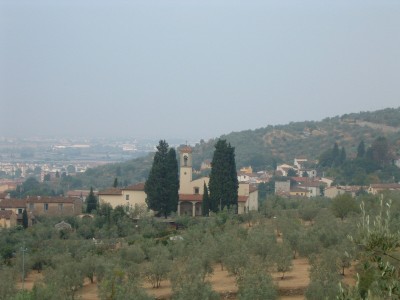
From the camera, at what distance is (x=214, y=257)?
26.6 meters

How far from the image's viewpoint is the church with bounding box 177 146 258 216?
4300 cm

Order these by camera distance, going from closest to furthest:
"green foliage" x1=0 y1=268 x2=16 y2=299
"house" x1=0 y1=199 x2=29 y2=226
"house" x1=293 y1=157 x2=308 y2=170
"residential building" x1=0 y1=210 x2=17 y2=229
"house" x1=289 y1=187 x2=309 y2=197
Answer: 1. "green foliage" x1=0 y1=268 x2=16 y2=299
2. "residential building" x1=0 y1=210 x2=17 y2=229
3. "house" x1=0 y1=199 x2=29 y2=226
4. "house" x1=289 y1=187 x2=309 y2=197
5. "house" x1=293 y1=157 x2=308 y2=170

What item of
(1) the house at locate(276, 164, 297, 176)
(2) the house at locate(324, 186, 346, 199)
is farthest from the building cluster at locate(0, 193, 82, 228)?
(1) the house at locate(276, 164, 297, 176)

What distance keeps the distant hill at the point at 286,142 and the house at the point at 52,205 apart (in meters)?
44.1

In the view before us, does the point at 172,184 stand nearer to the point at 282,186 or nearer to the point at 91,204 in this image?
the point at 91,204

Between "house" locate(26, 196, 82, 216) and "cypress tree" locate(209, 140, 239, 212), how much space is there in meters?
9.09

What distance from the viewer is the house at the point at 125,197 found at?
4325cm

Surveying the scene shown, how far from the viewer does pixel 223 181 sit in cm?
3988

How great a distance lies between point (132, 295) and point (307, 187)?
5006 cm

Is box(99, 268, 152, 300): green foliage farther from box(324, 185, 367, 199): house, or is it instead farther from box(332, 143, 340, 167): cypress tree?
box(332, 143, 340, 167): cypress tree

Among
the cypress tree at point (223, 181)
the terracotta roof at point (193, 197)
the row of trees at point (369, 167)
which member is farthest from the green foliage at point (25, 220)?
the row of trees at point (369, 167)

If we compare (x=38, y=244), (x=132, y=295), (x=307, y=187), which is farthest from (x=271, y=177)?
(x=132, y=295)

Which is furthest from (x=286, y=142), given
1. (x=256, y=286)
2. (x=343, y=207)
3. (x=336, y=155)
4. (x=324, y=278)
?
(x=256, y=286)

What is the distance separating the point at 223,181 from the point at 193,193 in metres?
5.26
